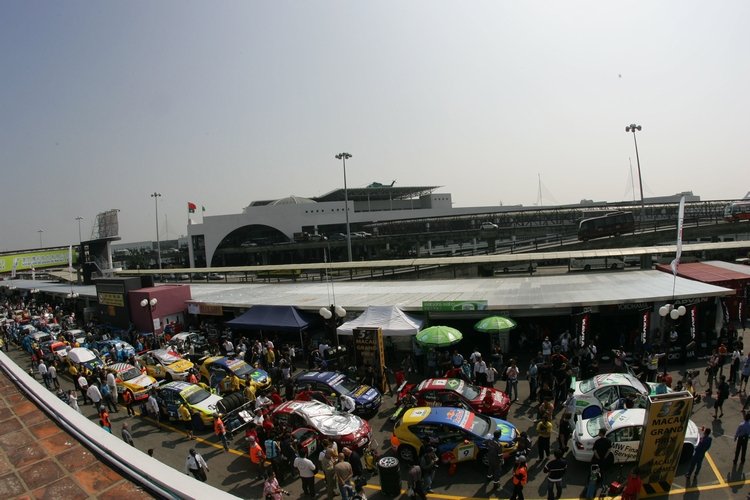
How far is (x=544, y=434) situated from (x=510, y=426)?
2.70 ft

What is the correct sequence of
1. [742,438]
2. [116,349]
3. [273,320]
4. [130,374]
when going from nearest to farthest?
[742,438] < [130,374] < [273,320] < [116,349]

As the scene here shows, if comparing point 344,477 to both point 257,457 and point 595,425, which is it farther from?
point 595,425

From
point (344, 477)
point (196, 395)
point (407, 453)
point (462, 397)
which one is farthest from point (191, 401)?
point (462, 397)

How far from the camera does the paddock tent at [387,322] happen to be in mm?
16141

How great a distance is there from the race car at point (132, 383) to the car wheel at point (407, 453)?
10.4 meters

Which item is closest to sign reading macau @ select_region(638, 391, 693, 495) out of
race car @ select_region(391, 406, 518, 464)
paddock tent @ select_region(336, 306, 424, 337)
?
race car @ select_region(391, 406, 518, 464)

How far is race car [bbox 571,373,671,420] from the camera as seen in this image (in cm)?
1052

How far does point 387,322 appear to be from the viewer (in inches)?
654

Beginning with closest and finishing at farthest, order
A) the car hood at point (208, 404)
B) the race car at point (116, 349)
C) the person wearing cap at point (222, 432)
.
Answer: the person wearing cap at point (222, 432) → the car hood at point (208, 404) → the race car at point (116, 349)

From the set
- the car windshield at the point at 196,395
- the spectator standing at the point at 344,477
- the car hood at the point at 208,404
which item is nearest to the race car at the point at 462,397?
the spectator standing at the point at 344,477

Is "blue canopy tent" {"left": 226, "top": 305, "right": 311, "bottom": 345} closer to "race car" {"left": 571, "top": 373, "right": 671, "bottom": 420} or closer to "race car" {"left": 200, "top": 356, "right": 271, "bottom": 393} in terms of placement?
"race car" {"left": 200, "top": 356, "right": 271, "bottom": 393}

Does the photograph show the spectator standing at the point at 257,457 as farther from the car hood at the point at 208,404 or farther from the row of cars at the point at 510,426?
the car hood at the point at 208,404

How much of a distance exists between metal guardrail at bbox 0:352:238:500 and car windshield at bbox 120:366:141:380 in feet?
36.4

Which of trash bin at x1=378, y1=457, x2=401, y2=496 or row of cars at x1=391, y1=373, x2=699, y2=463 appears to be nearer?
trash bin at x1=378, y1=457, x2=401, y2=496
